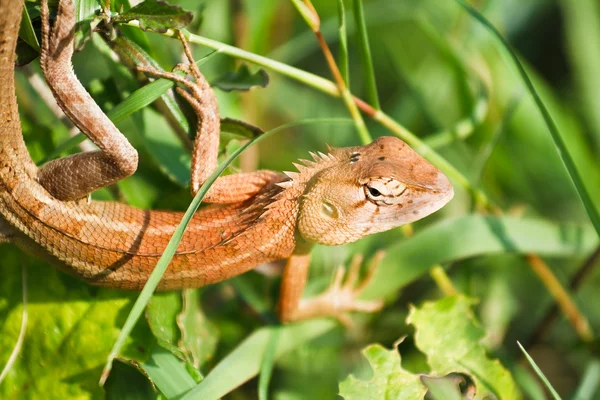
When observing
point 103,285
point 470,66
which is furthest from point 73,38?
point 470,66

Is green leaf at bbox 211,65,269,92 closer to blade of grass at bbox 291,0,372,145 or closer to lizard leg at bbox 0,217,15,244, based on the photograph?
blade of grass at bbox 291,0,372,145

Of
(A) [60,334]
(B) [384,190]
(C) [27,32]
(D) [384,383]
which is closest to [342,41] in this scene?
(B) [384,190]

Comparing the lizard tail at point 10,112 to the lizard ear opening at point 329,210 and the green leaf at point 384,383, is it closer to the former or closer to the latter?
the lizard ear opening at point 329,210

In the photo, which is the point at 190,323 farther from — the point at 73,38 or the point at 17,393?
the point at 73,38

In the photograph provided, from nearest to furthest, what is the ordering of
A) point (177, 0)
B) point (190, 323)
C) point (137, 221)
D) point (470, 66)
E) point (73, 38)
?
point (73, 38)
point (137, 221)
point (190, 323)
point (177, 0)
point (470, 66)

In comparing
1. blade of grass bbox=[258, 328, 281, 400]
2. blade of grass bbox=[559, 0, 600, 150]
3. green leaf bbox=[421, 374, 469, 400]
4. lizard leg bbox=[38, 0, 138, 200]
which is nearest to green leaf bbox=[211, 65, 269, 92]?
lizard leg bbox=[38, 0, 138, 200]

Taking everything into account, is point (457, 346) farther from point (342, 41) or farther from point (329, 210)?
point (342, 41)
